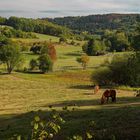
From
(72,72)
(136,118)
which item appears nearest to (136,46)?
(136,118)

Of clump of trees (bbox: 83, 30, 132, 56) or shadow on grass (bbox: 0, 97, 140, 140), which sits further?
clump of trees (bbox: 83, 30, 132, 56)

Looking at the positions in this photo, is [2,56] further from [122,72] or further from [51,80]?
[122,72]

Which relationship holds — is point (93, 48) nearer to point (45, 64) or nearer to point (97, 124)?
point (45, 64)

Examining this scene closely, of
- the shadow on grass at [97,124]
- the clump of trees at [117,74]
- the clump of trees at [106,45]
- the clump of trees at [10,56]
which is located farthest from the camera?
the clump of trees at [106,45]

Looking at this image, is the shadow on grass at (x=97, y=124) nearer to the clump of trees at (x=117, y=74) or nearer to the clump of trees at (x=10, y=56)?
the clump of trees at (x=117, y=74)

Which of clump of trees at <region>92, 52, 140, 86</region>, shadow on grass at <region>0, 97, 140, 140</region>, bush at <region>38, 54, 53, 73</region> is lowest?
bush at <region>38, 54, 53, 73</region>

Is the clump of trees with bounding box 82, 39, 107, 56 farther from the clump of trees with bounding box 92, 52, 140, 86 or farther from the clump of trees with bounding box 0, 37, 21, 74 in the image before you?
the clump of trees with bounding box 92, 52, 140, 86

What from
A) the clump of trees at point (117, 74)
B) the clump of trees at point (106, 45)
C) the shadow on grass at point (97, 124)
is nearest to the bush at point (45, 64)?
the clump of trees at point (117, 74)

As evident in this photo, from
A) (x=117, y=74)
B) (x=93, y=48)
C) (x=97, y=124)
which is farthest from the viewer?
(x=93, y=48)

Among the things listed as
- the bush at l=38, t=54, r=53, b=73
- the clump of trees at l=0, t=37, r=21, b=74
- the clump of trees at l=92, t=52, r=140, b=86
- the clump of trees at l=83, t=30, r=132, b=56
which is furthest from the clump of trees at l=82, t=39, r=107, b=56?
the clump of trees at l=92, t=52, r=140, b=86

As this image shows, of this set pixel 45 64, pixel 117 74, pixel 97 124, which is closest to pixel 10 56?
pixel 45 64

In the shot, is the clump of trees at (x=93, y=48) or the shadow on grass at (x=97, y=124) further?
the clump of trees at (x=93, y=48)

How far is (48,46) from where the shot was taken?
6112 inches

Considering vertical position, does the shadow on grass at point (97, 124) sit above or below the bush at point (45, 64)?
above
